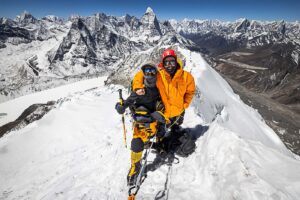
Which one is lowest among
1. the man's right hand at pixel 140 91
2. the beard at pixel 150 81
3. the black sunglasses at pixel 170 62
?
the man's right hand at pixel 140 91

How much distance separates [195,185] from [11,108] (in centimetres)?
10873

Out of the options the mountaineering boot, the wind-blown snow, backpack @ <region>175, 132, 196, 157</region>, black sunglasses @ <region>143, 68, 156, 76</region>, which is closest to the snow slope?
backpack @ <region>175, 132, 196, 157</region>

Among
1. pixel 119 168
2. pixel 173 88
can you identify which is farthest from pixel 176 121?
pixel 119 168

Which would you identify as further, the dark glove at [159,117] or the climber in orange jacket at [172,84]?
the climber in orange jacket at [172,84]

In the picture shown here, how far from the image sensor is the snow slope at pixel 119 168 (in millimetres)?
5949

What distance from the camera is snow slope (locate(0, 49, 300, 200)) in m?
5.95

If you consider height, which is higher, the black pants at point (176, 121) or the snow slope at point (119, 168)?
the black pants at point (176, 121)

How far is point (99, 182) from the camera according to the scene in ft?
26.8

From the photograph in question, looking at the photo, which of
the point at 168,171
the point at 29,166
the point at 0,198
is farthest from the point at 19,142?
the point at 168,171

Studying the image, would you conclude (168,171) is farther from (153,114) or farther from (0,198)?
(0,198)

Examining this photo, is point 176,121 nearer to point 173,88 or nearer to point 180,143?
point 180,143

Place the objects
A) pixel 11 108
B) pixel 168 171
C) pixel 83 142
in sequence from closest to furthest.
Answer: pixel 168 171
pixel 83 142
pixel 11 108

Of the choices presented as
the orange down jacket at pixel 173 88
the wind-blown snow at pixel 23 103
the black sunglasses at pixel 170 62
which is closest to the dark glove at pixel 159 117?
the orange down jacket at pixel 173 88

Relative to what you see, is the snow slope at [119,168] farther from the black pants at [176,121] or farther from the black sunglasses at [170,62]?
the black sunglasses at [170,62]
